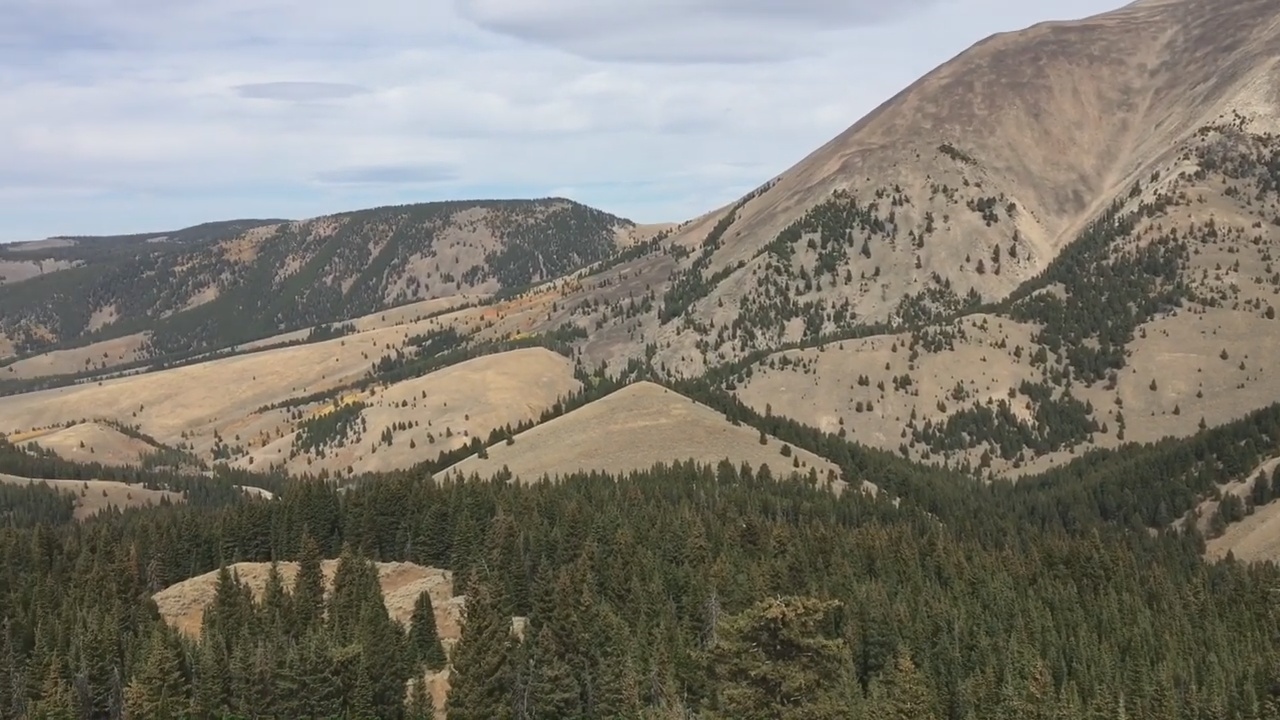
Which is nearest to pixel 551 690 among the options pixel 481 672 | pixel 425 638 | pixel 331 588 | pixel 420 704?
pixel 481 672

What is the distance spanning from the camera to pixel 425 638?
288ft

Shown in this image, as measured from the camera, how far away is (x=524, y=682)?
79750 millimetres

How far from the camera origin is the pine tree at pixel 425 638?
86188mm

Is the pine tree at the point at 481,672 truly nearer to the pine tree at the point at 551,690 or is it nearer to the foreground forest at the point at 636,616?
the foreground forest at the point at 636,616

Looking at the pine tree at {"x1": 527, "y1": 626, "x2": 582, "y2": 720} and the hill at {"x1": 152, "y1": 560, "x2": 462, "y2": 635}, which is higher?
the hill at {"x1": 152, "y1": 560, "x2": 462, "y2": 635}

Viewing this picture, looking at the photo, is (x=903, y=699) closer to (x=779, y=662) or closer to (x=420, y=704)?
(x=779, y=662)

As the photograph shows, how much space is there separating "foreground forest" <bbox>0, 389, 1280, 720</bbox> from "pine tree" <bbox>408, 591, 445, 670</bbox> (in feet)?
0.62

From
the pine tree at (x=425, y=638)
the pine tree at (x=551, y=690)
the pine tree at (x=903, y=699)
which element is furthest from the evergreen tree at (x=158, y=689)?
the pine tree at (x=903, y=699)

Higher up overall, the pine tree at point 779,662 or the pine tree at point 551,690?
the pine tree at point 779,662

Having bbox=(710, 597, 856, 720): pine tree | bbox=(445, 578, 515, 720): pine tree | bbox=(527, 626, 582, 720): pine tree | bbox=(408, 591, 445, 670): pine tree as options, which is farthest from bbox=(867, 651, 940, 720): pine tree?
bbox=(408, 591, 445, 670): pine tree

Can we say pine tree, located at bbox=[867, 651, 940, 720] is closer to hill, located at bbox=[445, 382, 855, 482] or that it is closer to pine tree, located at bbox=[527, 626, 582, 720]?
pine tree, located at bbox=[527, 626, 582, 720]

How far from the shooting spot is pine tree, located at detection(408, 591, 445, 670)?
86188 mm

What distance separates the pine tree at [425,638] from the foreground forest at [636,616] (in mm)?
190

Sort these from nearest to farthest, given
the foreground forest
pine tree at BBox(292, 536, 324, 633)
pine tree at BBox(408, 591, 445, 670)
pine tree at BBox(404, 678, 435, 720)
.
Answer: the foreground forest
pine tree at BBox(404, 678, 435, 720)
pine tree at BBox(408, 591, 445, 670)
pine tree at BBox(292, 536, 324, 633)
